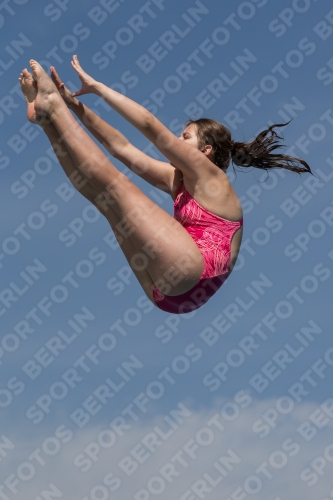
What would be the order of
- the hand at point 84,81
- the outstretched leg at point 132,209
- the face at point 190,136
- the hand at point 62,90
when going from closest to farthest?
the outstretched leg at point 132,209
the hand at point 84,81
the hand at point 62,90
the face at point 190,136

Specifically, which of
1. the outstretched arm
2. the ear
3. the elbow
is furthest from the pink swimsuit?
the elbow

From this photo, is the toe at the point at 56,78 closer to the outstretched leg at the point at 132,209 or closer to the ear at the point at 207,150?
the outstretched leg at the point at 132,209

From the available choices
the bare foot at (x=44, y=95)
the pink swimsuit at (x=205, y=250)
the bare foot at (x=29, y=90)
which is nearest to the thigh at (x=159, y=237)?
the pink swimsuit at (x=205, y=250)

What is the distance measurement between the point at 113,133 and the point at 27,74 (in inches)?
41.1

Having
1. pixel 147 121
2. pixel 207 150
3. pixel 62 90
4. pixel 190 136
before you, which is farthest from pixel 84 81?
pixel 207 150

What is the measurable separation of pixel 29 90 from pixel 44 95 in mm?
211

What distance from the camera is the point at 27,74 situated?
695 centimetres

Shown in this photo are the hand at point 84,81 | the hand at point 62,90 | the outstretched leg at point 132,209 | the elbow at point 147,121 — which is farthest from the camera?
the hand at point 62,90

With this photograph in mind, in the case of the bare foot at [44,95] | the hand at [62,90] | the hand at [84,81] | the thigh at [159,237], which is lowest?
the thigh at [159,237]

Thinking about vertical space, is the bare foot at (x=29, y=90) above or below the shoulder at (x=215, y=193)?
below

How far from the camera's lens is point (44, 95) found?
6.79 meters

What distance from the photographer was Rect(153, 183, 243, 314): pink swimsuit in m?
7.09

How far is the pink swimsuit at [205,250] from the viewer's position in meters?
7.09

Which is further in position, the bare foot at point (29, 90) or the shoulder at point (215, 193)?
the shoulder at point (215, 193)
